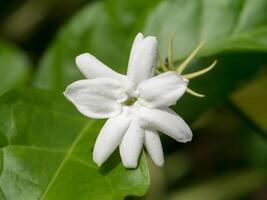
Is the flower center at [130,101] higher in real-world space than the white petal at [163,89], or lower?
lower

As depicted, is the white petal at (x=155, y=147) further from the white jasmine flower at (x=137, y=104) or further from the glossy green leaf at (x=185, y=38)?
the glossy green leaf at (x=185, y=38)

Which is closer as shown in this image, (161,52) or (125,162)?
(125,162)

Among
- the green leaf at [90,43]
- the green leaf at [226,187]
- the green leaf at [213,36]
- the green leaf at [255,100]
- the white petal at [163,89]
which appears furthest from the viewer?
the green leaf at [255,100]

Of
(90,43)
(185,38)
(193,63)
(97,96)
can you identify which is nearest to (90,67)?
(97,96)

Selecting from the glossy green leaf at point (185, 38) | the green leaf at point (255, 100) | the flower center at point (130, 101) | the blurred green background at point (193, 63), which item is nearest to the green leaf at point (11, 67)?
the blurred green background at point (193, 63)

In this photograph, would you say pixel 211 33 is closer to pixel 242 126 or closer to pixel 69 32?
pixel 69 32

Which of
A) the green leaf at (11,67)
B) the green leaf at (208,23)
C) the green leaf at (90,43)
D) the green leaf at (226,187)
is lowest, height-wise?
the green leaf at (226,187)

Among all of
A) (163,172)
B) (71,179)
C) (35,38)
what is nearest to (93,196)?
(71,179)

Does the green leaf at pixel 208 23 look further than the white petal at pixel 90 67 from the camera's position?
Yes
